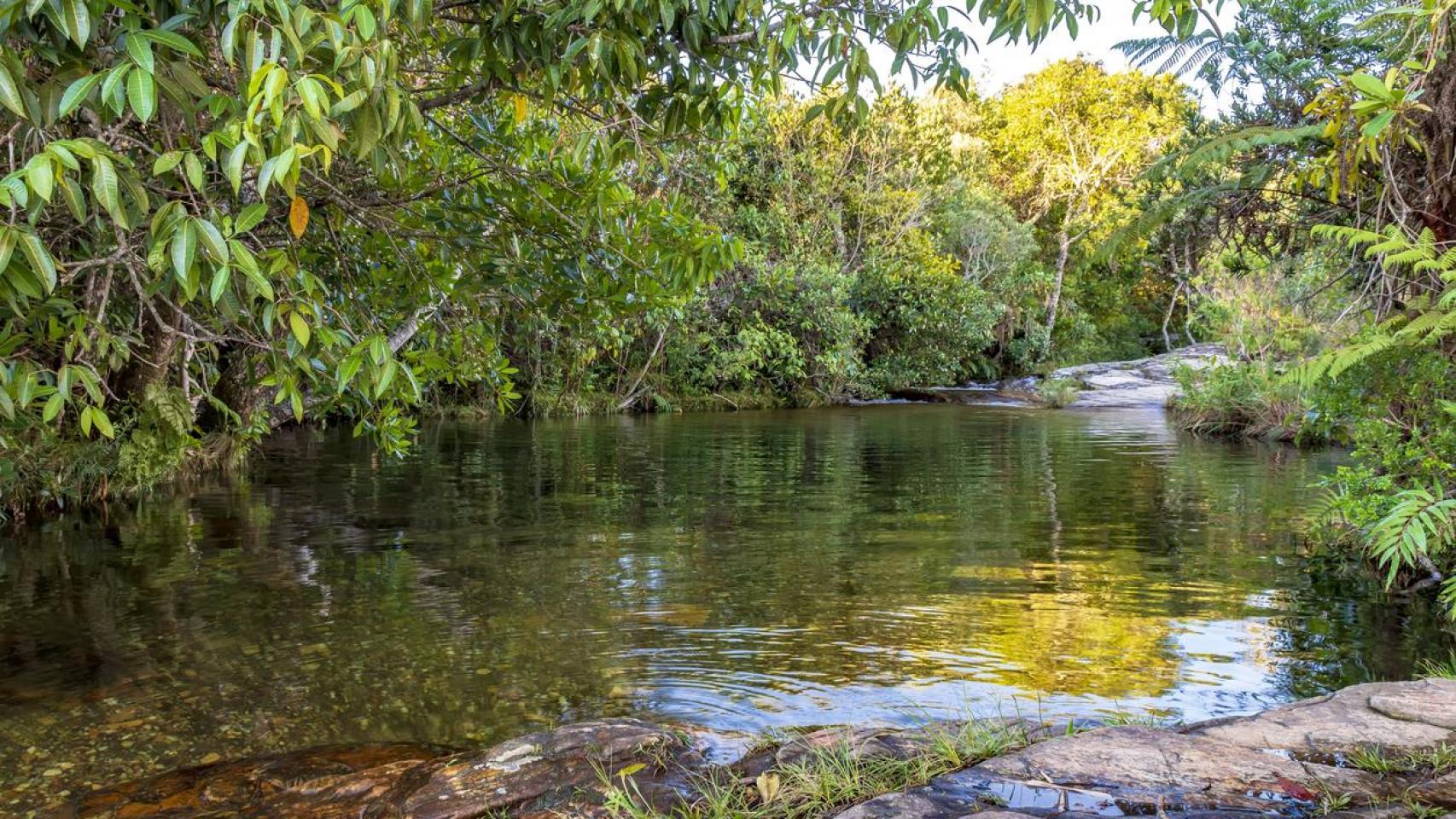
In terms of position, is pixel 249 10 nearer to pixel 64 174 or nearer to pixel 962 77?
pixel 64 174

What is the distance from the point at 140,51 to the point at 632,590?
17.9 ft

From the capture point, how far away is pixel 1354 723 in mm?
3639

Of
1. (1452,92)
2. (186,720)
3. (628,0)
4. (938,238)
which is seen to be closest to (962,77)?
(628,0)

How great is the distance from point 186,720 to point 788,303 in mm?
27267

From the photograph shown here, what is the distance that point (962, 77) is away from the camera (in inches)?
207

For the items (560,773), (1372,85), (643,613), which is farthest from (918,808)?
(1372,85)

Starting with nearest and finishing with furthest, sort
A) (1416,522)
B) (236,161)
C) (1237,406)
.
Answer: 1. (236,161)
2. (1416,522)
3. (1237,406)

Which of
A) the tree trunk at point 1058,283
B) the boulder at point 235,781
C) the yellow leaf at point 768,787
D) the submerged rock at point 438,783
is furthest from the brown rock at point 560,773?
the tree trunk at point 1058,283

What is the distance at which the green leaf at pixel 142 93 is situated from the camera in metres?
2.85

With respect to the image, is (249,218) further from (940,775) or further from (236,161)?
(940,775)

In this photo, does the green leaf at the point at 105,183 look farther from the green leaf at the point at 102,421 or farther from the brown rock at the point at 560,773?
the brown rock at the point at 560,773

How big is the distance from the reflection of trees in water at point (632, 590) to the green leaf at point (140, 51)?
10.4ft

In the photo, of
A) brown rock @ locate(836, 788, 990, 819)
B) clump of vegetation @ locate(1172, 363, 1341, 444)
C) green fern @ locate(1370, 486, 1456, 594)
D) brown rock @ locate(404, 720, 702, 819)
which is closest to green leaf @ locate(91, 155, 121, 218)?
brown rock @ locate(404, 720, 702, 819)

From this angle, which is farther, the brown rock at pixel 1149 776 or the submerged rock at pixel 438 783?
the submerged rock at pixel 438 783
